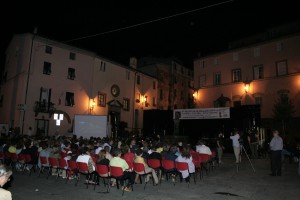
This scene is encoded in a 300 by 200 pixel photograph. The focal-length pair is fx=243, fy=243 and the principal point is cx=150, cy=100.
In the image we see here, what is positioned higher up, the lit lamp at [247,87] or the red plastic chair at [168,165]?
the lit lamp at [247,87]

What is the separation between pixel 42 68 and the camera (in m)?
25.2

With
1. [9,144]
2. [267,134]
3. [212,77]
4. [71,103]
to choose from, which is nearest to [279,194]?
A: [9,144]

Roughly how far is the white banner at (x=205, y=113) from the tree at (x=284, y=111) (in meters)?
6.33

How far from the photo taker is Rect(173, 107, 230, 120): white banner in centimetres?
2298

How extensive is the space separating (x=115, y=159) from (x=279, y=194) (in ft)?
17.5

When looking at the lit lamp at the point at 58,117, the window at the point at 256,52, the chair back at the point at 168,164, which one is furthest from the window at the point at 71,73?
the window at the point at 256,52

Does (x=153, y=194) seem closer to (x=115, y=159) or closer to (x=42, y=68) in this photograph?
(x=115, y=159)

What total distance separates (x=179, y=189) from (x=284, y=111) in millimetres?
20757

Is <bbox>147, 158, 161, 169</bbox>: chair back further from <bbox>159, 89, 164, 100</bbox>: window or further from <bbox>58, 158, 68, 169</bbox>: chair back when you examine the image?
<bbox>159, 89, 164, 100</bbox>: window

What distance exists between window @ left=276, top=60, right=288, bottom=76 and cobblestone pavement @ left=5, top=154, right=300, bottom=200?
1993cm

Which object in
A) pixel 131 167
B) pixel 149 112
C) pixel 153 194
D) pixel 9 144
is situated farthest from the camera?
pixel 149 112

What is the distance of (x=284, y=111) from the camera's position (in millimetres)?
24609

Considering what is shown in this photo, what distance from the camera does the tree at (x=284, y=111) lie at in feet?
80.6

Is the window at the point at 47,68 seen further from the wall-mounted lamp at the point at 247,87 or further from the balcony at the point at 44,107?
the wall-mounted lamp at the point at 247,87
